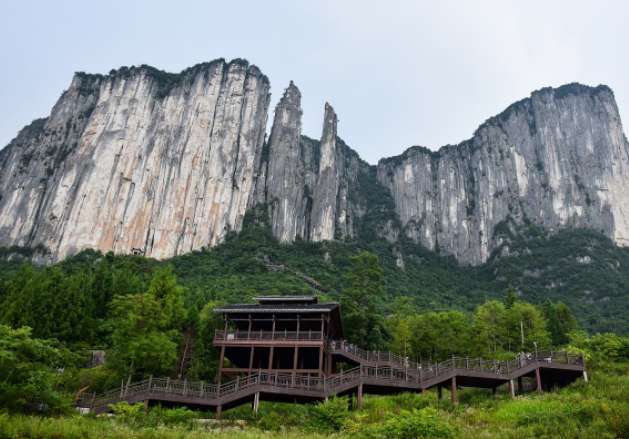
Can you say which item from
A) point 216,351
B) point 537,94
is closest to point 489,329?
point 216,351

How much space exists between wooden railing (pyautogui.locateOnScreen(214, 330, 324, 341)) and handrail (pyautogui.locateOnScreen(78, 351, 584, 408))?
3047 mm

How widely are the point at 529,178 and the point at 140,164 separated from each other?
110722 mm

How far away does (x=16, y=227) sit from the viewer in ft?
381

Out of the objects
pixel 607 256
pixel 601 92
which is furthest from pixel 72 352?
pixel 601 92

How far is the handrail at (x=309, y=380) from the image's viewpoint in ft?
91.4

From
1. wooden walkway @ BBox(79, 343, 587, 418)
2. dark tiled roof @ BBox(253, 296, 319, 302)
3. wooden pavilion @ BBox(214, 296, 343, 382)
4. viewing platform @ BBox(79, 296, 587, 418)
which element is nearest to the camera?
wooden walkway @ BBox(79, 343, 587, 418)

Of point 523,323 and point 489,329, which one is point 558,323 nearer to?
point 523,323

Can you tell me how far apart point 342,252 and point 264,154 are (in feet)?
131

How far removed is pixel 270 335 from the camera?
112 feet

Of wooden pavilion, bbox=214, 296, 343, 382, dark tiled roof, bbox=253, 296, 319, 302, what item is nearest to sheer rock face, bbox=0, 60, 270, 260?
dark tiled roof, bbox=253, 296, 319, 302

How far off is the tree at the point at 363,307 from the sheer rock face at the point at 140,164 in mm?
73428

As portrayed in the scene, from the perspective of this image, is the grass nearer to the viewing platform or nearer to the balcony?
the viewing platform

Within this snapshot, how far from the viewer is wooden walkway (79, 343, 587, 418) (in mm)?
27766

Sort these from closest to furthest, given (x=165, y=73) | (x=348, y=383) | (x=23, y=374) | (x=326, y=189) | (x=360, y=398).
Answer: (x=23, y=374) < (x=360, y=398) < (x=348, y=383) < (x=165, y=73) < (x=326, y=189)
